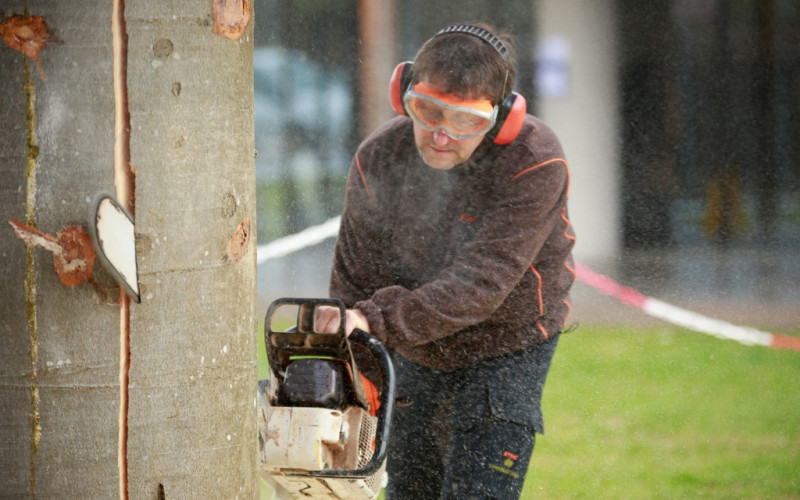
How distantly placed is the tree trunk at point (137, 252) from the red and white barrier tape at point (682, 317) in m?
6.57

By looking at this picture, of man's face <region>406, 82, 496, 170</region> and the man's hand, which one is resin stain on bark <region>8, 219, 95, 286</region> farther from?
man's face <region>406, 82, 496, 170</region>

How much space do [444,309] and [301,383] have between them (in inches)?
17.3

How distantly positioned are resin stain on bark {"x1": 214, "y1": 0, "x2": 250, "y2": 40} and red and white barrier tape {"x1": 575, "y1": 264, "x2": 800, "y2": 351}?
21.6ft

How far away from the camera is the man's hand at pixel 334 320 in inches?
87.8

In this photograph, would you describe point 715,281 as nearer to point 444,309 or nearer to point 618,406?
point 618,406

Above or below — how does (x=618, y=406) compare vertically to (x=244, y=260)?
below

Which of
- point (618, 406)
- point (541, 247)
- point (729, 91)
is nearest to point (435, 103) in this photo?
point (541, 247)

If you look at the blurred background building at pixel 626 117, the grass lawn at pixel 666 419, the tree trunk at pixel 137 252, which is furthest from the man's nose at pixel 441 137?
the blurred background building at pixel 626 117

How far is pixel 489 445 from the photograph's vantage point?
246 centimetres

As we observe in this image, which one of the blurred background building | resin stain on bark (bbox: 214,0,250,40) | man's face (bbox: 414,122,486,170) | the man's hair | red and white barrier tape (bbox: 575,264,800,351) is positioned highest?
resin stain on bark (bbox: 214,0,250,40)

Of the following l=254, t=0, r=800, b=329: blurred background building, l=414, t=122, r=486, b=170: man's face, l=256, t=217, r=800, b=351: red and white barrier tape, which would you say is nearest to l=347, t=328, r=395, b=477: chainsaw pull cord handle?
l=414, t=122, r=486, b=170: man's face

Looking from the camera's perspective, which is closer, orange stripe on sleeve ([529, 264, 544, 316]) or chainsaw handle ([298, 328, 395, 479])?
chainsaw handle ([298, 328, 395, 479])

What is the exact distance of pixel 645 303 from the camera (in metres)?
8.31

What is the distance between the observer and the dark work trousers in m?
2.45
